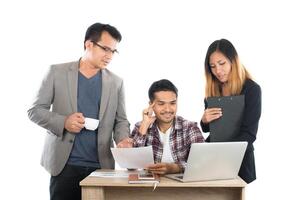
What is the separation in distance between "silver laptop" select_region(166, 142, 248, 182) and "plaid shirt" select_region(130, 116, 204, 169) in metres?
0.39

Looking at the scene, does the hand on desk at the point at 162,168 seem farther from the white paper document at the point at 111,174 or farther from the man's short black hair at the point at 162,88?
the man's short black hair at the point at 162,88

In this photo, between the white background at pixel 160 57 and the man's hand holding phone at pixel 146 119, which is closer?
the man's hand holding phone at pixel 146 119

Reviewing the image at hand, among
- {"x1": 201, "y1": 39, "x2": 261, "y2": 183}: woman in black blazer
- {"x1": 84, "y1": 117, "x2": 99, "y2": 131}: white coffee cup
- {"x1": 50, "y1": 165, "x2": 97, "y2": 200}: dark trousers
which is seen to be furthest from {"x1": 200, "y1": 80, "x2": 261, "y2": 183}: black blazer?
{"x1": 50, "y1": 165, "x2": 97, "y2": 200}: dark trousers

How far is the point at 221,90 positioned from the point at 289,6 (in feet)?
4.08

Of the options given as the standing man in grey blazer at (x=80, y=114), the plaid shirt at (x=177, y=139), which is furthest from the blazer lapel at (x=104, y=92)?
the plaid shirt at (x=177, y=139)

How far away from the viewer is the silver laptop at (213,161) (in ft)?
7.02

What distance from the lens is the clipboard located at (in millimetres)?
2561

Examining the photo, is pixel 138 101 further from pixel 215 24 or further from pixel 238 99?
pixel 238 99

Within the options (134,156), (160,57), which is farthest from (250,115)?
(160,57)

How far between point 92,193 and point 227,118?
840 millimetres

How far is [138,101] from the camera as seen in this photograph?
3.62 metres

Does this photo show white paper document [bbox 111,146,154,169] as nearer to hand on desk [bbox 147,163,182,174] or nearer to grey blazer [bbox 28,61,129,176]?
hand on desk [bbox 147,163,182,174]

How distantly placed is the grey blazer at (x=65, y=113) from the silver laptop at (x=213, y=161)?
63 centimetres

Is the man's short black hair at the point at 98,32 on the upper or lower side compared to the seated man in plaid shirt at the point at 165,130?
upper
